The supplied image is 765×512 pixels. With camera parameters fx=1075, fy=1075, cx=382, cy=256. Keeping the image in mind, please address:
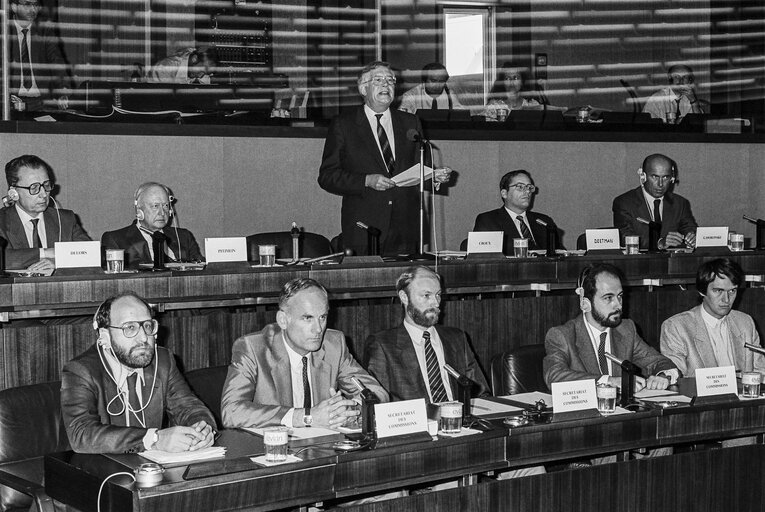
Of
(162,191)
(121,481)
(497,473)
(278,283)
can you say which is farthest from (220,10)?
(121,481)

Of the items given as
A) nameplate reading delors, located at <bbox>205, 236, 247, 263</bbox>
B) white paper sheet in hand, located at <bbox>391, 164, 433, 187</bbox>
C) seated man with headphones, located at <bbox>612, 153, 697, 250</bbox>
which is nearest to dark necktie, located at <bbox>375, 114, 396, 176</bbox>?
white paper sheet in hand, located at <bbox>391, 164, 433, 187</bbox>

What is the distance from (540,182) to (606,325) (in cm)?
375

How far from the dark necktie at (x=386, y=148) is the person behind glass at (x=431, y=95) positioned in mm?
2445

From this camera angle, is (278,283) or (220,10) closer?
(278,283)

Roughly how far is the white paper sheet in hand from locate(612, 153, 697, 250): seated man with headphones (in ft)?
Result: 5.50

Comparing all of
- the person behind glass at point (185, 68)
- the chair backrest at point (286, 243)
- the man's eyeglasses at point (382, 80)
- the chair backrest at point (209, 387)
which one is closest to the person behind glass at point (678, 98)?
the person behind glass at point (185, 68)

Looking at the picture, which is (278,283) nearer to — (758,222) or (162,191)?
(162,191)

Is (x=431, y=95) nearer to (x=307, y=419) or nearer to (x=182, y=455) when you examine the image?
(x=307, y=419)

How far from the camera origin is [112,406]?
10.0 feet

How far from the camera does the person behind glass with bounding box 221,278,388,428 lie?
Answer: 3.26 meters

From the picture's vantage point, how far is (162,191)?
16.4ft

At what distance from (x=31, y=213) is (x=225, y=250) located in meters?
0.93

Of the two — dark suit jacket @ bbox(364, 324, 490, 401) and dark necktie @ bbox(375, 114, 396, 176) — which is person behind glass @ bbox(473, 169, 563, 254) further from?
dark suit jacket @ bbox(364, 324, 490, 401)

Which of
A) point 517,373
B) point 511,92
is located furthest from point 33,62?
point 517,373
